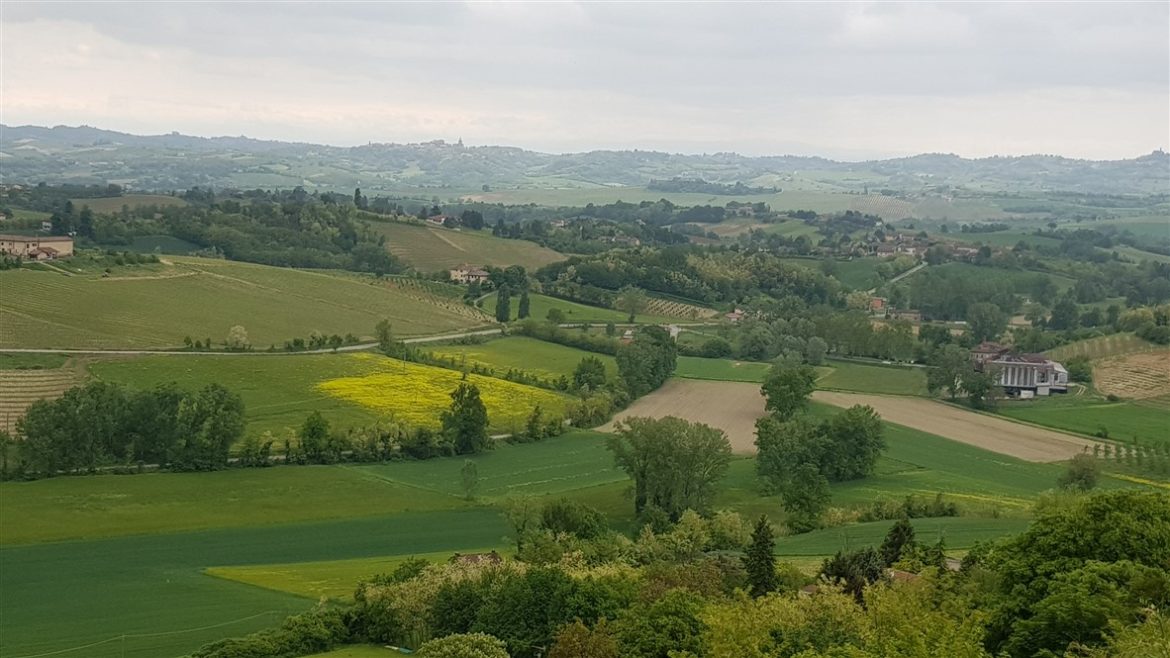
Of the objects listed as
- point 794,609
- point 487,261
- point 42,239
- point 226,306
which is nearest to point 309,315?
point 226,306

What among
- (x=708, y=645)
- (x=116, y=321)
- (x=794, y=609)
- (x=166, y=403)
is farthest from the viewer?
(x=116, y=321)

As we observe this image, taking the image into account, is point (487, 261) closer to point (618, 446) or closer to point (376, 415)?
point (376, 415)

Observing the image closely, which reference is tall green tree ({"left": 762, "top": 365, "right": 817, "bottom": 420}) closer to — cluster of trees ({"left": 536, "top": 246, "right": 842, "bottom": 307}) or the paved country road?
the paved country road

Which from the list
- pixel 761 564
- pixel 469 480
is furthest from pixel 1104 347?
pixel 761 564

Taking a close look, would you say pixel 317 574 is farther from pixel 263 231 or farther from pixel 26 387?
pixel 263 231

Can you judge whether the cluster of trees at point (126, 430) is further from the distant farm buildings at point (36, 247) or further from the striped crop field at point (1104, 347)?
the striped crop field at point (1104, 347)

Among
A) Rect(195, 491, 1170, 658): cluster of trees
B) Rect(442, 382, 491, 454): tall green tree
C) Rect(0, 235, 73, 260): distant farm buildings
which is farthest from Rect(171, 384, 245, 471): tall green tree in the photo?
Rect(0, 235, 73, 260): distant farm buildings
